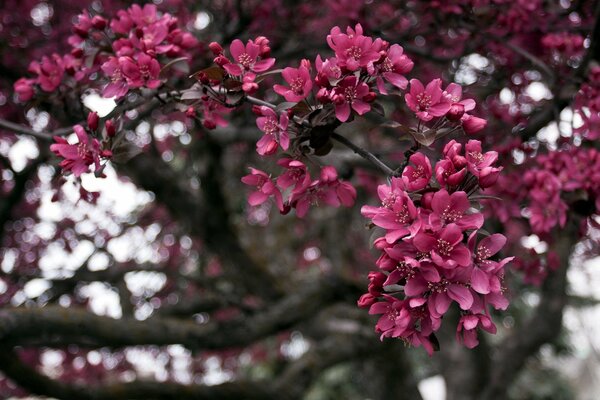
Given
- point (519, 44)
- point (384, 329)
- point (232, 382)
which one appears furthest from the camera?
point (232, 382)

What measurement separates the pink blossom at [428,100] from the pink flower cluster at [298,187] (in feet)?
0.97

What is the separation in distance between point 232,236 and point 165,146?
212 cm

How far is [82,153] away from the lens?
1812 millimetres

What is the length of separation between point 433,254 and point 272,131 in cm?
Result: 60

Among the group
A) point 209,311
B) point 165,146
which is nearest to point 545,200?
point 209,311

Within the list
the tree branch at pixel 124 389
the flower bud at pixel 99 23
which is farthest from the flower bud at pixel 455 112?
the tree branch at pixel 124 389

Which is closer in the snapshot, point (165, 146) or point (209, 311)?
point (209, 311)

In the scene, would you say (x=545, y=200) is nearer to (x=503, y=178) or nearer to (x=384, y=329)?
(x=503, y=178)

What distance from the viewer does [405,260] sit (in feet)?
4.16

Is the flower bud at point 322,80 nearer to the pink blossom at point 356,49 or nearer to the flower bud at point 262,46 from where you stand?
the pink blossom at point 356,49

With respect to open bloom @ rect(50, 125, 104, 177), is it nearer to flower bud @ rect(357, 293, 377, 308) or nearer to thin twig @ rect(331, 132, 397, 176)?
thin twig @ rect(331, 132, 397, 176)

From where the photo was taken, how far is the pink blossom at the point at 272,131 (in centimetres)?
158

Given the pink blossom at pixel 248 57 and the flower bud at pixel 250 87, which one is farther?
the pink blossom at pixel 248 57

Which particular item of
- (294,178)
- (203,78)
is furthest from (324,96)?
(203,78)
